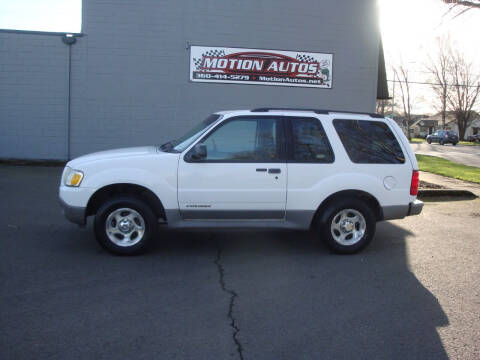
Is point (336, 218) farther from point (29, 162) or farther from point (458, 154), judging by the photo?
point (458, 154)

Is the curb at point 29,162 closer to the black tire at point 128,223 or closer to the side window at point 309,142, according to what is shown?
the black tire at point 128,223

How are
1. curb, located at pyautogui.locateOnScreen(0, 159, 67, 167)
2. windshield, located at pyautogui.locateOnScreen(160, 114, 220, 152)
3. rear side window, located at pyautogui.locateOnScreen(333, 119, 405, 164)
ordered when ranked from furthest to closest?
curb, located at pyautogui.locateOnScreen(0, 159, 67, 167) < rear side window, located at pyautogui.locateOnScreen(333, 119, 405, 164) < windshield, located at pyautogui.locateOnScreen(160, 114, 220, 152)

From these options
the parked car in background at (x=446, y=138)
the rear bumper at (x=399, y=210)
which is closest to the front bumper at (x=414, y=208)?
the rear bumper at (x=399, y=210)

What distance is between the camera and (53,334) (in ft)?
12.8

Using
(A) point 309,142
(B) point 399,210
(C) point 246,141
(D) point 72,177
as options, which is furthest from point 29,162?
(B) point 399,210

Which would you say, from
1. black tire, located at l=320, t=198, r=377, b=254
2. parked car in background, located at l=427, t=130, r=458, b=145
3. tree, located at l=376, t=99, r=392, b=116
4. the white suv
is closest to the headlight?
the white suv

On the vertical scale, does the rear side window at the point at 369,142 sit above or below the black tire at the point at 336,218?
above

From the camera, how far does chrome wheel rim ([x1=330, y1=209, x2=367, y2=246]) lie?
6.48 meters

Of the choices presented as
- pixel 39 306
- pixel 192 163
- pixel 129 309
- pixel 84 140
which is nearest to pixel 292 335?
pixel 129 309

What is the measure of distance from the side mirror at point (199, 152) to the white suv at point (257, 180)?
0.04ft

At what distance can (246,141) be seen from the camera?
6.26 m

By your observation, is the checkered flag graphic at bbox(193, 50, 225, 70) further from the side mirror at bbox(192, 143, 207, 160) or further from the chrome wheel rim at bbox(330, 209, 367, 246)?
the chrome wheel rim at bbox(330, 209, 367, 246)

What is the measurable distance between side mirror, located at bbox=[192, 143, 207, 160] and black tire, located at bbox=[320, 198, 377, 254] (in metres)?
1.73

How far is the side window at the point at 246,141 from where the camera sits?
20.2ft
